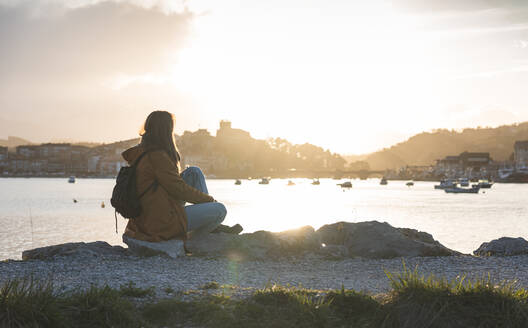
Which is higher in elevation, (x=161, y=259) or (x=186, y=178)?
(x=186, y=178)

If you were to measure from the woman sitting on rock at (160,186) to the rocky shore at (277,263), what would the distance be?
605 mm

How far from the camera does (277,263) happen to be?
32.1 ft

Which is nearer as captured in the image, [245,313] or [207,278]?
[245,313]

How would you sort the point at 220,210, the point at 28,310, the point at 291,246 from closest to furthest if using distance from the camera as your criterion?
the point at 28,310, the point at 220,210, the point at 291,246

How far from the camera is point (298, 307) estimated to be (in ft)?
17.4

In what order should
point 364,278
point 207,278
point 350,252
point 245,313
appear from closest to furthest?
point 245,313
point 207,278
point 364,278
point 350,252

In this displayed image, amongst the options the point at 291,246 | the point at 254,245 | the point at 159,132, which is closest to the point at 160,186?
the point at 159,132

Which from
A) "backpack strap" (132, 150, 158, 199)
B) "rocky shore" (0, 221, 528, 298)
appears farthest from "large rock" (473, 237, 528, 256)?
"backpack strap" (132, 150, 158, 199)

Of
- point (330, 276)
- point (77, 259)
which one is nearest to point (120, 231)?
point (77, 259)

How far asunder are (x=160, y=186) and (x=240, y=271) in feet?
6.58

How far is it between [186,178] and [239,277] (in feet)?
7.27

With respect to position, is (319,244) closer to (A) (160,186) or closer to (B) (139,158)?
(A) (160,186)

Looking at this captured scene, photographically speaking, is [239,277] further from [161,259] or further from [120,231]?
[120,231]

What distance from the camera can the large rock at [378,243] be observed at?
10.8 meters
